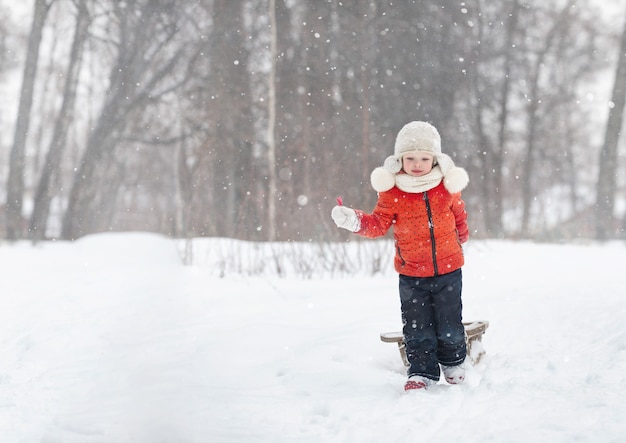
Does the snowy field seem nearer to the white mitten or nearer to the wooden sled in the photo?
the wooden sled

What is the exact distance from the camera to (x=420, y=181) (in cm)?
317

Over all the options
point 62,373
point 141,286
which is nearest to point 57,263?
point 141,286

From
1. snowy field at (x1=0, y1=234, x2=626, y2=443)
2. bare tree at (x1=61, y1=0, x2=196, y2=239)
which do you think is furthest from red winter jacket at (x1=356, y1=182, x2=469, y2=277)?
bare tree at (x1=61, y1=0, x2=196, y2=239)

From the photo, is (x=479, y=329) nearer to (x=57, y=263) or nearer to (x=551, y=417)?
(x=551, y=417)

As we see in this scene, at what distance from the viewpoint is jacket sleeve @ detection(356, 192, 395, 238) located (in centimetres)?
323

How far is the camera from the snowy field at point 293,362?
2520 mm

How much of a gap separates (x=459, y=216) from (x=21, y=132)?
1165 cm

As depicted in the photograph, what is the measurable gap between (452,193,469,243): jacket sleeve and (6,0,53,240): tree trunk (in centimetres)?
1124

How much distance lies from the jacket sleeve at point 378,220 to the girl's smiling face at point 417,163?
21 centimetres

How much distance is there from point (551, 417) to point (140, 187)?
32.4m

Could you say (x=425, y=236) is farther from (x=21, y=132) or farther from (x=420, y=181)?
(x=21, y=132)

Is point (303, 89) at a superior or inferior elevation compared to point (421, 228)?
superior

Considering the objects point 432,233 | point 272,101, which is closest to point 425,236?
point 432,233

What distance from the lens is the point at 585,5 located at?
16.3m
